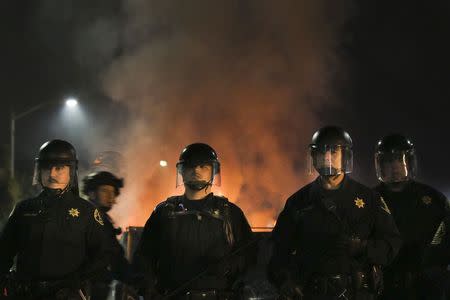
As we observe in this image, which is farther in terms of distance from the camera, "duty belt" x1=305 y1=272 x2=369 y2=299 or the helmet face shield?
the helmet face shield

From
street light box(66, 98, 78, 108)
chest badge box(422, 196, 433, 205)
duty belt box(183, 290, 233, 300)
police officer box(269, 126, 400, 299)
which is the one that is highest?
street light box(66, 98, 78, 108)

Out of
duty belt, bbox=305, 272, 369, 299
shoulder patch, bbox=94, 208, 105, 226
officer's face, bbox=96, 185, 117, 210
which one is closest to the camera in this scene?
duty belt, bbox=305, 272, 369, 299

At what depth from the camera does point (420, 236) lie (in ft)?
22.5

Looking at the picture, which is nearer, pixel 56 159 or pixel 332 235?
pixel 332 235

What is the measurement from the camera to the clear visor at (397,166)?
713 centimetres

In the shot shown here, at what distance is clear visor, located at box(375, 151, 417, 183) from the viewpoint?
7.13 meters

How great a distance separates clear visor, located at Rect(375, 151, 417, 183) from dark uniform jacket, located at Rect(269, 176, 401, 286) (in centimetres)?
108

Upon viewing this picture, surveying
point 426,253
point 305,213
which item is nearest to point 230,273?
point 305,213

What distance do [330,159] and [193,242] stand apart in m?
1.61

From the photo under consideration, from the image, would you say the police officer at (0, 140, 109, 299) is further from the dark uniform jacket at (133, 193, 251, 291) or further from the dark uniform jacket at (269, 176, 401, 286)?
the dark uniform jacket at (269, 176, 401, 286)

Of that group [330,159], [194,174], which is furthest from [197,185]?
[330,159]

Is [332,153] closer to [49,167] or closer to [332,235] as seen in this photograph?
[332,235]

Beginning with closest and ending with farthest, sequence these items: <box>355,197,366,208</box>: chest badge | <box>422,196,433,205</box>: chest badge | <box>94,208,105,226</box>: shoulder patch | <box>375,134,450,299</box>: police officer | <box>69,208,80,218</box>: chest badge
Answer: <box>355,197,366,208</box>: chest badge, <box>69,208,80,218</box>: chest badge, <box>94,208,105,226</box>: shoulder patch, <box>375,134,450,299</box>: police officer, <box>422,196,433,205</box>: chest badge

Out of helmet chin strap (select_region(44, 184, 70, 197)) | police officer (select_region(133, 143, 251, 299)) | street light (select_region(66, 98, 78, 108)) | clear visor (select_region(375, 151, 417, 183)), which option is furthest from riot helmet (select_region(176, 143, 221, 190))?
street light (select_region(66, 98, 78, 108))
